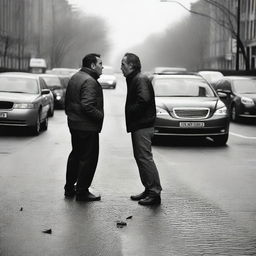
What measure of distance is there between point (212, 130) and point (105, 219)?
776 cm

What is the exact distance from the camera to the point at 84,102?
7562mm

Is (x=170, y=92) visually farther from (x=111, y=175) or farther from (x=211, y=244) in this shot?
(x=211, y=244)

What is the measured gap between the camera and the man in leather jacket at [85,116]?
7.59 m

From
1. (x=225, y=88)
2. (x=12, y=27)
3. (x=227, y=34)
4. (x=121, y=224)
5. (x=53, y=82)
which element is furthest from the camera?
(x=227, y=34)

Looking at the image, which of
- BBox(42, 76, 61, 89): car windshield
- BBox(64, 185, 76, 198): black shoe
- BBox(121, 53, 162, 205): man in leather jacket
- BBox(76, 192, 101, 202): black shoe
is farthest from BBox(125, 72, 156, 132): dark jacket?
BBox(42, 76, 61, 89): car windshield

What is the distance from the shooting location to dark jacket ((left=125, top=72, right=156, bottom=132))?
7.52 meters

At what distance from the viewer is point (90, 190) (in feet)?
26.6

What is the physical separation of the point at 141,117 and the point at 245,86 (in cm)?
1579

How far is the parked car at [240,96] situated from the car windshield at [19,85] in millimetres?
6809

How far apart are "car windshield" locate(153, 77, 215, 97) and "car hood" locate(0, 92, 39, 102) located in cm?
309

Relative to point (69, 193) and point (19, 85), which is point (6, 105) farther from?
point (69, 193)

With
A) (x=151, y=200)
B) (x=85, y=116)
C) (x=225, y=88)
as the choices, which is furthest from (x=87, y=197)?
(x=225, y=88)

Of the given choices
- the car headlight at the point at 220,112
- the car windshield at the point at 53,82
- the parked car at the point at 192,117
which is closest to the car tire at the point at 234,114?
the parked car at the point at 192,117

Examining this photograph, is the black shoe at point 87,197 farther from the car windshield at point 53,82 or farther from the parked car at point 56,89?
the car windshield at point 53,82
